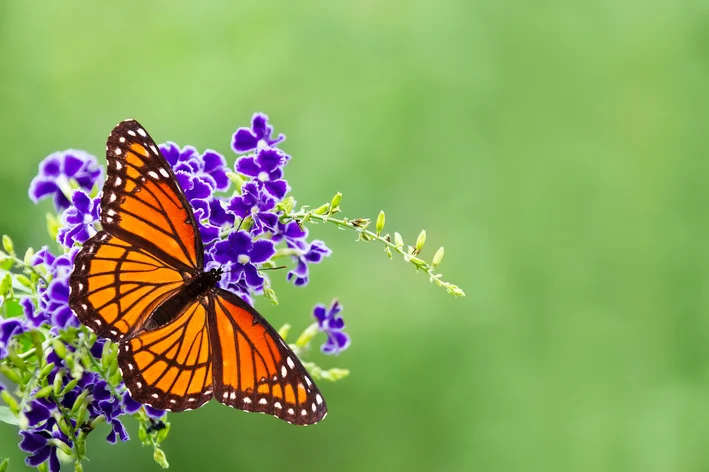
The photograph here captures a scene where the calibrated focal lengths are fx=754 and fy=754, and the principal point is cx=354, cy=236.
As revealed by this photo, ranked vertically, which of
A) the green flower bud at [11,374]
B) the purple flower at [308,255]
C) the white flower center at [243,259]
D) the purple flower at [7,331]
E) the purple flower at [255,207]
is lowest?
the green flower bud at [11,374]

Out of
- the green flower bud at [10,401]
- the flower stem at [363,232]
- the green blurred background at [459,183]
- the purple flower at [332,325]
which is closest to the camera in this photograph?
the green flower bud at [10,401]

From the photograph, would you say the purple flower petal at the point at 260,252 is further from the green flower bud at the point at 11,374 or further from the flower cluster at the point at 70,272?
the green flower bud at the point at 11,374

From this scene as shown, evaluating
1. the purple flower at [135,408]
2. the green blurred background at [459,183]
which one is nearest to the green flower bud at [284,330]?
the purple flower at [135,408]

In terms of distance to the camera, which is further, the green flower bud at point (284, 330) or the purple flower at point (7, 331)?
the green flower bud at point (284, 330)

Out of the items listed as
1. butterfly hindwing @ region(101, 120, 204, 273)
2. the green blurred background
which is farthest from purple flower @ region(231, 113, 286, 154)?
the green blurred background

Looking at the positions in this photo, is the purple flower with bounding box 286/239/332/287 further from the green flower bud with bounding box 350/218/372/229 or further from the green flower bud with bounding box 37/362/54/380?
the green flower bud with bounding box 37/362/54/380

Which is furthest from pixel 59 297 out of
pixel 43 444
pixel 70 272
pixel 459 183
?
pixel 459 183

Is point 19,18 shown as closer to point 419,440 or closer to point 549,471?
point 419,440
